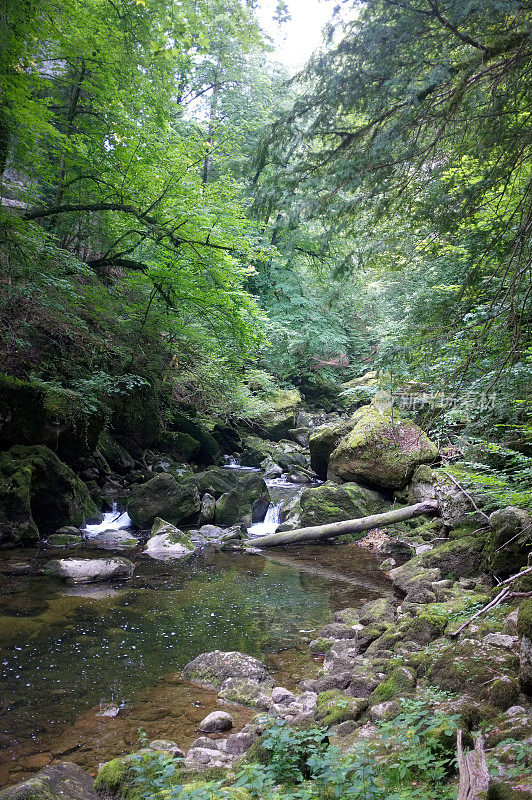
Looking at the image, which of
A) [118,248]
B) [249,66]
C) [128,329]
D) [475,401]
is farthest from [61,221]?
[249,66]

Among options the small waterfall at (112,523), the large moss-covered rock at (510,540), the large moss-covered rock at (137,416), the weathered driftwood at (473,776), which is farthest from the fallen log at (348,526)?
the weathered driftwood at (473,776)

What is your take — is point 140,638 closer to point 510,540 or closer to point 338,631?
point 338,631

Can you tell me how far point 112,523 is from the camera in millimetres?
10703

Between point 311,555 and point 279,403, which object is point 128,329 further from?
point 279,403

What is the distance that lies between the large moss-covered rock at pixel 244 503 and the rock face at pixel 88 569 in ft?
12.3

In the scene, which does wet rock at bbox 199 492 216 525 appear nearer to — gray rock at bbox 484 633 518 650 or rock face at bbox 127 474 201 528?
rock face at bbox 127 474 201 528

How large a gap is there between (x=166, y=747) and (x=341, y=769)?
1801 mm

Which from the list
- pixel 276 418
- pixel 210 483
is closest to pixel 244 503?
pixel 210 483

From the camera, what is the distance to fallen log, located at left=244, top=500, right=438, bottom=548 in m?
10.2

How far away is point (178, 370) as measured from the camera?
48.3 feet

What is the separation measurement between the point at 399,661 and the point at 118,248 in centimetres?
1128

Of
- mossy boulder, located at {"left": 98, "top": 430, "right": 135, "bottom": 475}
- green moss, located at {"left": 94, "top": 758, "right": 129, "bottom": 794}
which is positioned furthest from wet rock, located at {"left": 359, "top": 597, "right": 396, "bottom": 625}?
mossy boulder, located at {"left": 98, "top": 430, "right": 135, "bottom": 475}

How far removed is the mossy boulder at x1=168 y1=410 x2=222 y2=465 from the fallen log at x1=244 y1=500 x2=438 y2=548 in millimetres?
6272

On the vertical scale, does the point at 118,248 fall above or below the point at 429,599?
above
